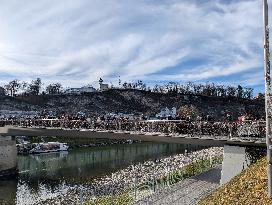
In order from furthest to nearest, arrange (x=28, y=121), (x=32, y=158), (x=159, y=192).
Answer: (x=32, y=158)
(x=28, y=121)
(x=159, y=192)

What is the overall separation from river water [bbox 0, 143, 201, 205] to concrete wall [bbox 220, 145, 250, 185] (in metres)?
17.9

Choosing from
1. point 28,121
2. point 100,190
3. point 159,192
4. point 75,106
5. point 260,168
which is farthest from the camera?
point 75,106

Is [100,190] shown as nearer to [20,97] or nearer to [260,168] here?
[260,168]

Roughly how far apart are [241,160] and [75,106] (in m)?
166

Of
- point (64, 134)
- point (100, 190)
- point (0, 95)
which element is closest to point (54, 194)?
point (100, 190)

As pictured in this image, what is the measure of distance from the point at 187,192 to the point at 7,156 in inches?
1256

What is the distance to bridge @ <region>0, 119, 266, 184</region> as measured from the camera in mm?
31422

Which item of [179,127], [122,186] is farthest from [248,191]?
[122,186]

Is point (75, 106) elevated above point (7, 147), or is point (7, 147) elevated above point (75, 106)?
point (75, 106)

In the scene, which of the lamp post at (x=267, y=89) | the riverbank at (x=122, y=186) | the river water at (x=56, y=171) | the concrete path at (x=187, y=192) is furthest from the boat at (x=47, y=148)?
the lamp post at (x=267, y=89)

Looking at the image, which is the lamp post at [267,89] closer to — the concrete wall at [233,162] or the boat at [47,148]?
the concrete wall at [233,162]

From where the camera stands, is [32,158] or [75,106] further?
[75,106]

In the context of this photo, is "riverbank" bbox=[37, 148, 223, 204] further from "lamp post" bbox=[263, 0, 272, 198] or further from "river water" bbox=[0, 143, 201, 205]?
"lamp post" bbox=[263, 0, 272, 198]

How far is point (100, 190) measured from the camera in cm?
3966
